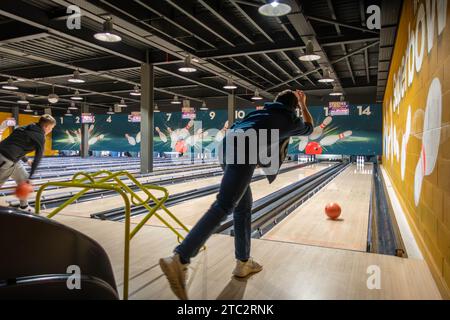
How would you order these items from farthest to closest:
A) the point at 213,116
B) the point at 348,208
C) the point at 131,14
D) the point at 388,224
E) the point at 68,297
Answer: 1. the point at 213,116
2. the point at 131,14
3. the point at 348,208
4. the point at 388,224
5. the point at 68,297

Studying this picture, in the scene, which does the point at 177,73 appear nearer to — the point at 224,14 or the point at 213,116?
the point at 224,14

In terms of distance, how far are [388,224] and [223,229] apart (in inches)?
73.1

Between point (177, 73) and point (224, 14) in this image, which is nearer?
point (224, 14)

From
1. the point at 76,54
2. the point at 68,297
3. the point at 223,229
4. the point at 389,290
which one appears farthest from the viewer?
the point at 76,54

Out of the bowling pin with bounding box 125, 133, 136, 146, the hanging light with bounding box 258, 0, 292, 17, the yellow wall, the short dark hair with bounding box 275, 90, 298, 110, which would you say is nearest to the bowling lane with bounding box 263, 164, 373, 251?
the yellow wall

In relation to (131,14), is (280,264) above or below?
below

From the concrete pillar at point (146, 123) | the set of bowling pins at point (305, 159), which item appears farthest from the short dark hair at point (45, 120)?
the set of bowling pins at point (305, 159)

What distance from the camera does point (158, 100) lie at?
18.0 meters

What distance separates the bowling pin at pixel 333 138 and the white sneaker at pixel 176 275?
15.1 m

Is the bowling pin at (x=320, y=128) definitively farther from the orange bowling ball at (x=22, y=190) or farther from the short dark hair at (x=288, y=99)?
the short dark hair at (x=288, y=99)

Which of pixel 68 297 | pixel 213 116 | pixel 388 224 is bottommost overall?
A: pixel 388 224

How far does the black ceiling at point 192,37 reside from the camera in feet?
19.0

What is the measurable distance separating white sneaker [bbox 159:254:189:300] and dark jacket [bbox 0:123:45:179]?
239 cm

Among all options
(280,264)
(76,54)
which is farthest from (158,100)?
(280,264)
